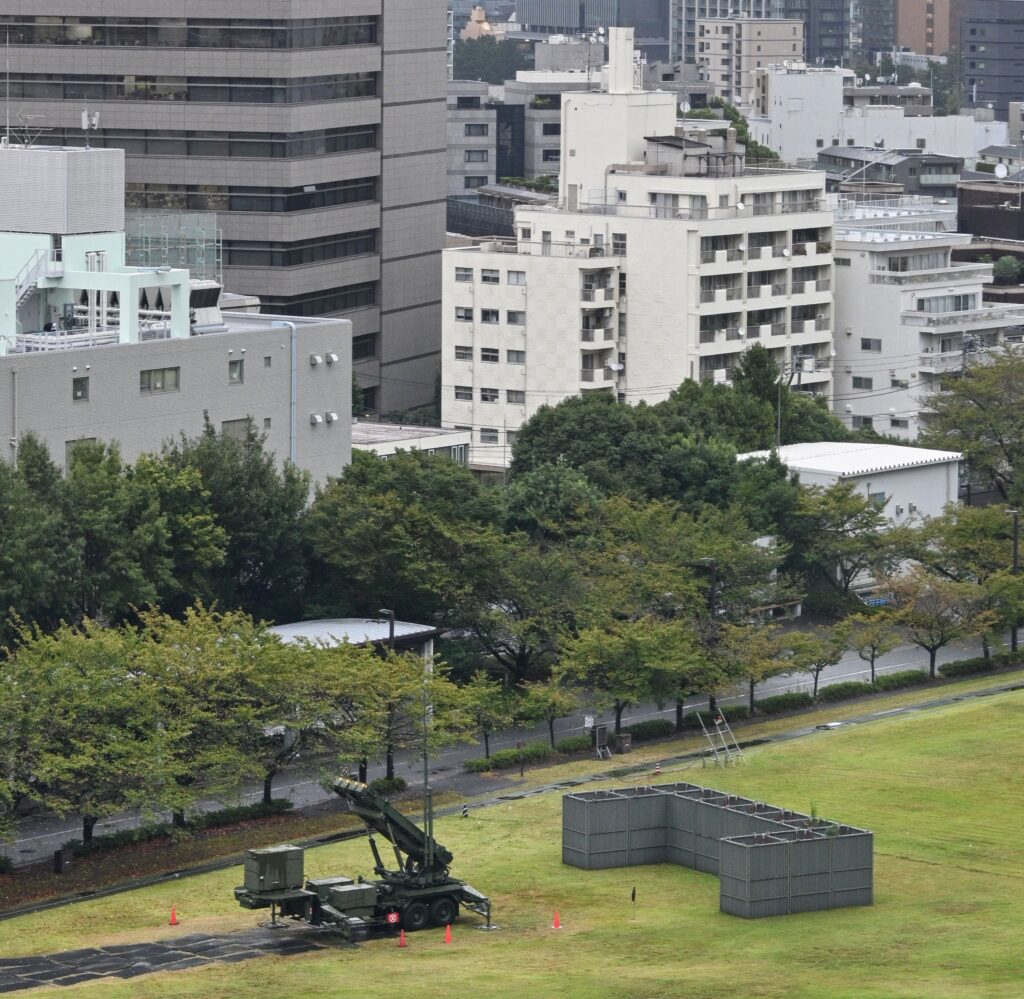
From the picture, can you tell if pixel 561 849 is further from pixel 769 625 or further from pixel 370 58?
pixel 370 58

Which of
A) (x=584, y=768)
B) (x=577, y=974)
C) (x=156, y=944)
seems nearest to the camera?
(x=577, y=974)

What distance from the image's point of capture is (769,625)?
7131cm

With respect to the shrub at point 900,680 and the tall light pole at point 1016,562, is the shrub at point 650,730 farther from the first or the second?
the tall light pole at point 1016,562

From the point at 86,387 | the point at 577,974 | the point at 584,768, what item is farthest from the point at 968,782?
the point at 86,387

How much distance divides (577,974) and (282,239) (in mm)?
74709

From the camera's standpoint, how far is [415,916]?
157 ft

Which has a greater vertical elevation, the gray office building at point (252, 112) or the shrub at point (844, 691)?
the gray office building at point (252, 112)

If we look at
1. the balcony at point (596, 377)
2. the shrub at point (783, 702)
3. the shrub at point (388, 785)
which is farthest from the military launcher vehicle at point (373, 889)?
the balcony at point (596, 377)

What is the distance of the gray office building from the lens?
4461 inches

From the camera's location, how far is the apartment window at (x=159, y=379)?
2840 inches

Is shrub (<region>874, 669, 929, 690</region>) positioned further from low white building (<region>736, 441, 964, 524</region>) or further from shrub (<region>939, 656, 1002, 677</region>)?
low white building (<region>736, 441, 964, 524</region>)

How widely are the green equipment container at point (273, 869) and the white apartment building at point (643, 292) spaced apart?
64021 mm

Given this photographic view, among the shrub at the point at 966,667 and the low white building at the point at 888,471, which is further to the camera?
the low white building at the point at 888,471

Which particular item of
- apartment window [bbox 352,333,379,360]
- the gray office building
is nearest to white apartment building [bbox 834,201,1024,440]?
apartment window [bbox 352,333,379,360]
